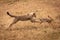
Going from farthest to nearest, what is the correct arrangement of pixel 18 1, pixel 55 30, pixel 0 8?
1. pixel 18 1
2. pixel 0 8
3. pixel 55 30

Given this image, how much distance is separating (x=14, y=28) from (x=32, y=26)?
0.72 ft

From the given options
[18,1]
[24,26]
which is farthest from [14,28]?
[18,1]

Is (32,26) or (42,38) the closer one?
(42,38)

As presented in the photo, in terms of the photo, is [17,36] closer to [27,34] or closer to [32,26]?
[27,34]

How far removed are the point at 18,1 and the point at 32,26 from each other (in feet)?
2.73

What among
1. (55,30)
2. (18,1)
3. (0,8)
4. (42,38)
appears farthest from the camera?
(18,1)

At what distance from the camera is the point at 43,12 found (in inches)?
106

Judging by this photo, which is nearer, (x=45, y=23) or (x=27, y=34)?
(x=27, y=34)

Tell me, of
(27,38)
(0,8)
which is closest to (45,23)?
(27,38)

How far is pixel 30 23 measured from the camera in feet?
7.97

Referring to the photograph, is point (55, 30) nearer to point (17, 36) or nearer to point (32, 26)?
point (32, 26)

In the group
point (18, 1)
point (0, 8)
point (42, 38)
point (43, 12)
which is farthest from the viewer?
point (18, 1)

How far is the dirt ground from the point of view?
2.20m

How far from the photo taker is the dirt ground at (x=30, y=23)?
2.20 m
